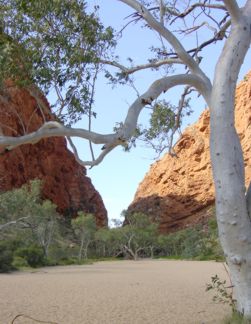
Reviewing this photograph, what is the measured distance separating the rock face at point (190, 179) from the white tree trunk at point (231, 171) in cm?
4920

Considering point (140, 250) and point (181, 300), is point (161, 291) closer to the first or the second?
point (181, 300)

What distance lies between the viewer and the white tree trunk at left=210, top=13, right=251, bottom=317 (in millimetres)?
4965

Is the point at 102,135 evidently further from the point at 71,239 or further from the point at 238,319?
the point at 71,239

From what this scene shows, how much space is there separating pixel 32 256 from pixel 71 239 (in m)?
23.4

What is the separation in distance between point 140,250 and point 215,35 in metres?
45.5

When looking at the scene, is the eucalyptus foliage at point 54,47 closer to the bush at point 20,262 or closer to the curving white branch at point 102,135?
the curving white branch at point 102,135

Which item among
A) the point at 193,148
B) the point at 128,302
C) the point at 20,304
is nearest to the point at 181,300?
the point at 128,302

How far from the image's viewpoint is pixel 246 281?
4.97 meters

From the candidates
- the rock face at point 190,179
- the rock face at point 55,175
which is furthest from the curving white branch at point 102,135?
the rock face at point 55,175

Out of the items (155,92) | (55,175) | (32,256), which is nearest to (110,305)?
(155,92)

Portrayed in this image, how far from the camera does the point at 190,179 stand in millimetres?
61000

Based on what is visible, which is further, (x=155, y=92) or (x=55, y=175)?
(x=55, y=175)

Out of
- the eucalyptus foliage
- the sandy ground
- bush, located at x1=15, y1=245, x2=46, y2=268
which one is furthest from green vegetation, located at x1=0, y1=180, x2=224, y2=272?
the eucalyptus foliage

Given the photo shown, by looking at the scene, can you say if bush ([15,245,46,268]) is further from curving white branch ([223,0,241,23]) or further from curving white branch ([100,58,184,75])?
curving white branch ([223,0,241,23])
